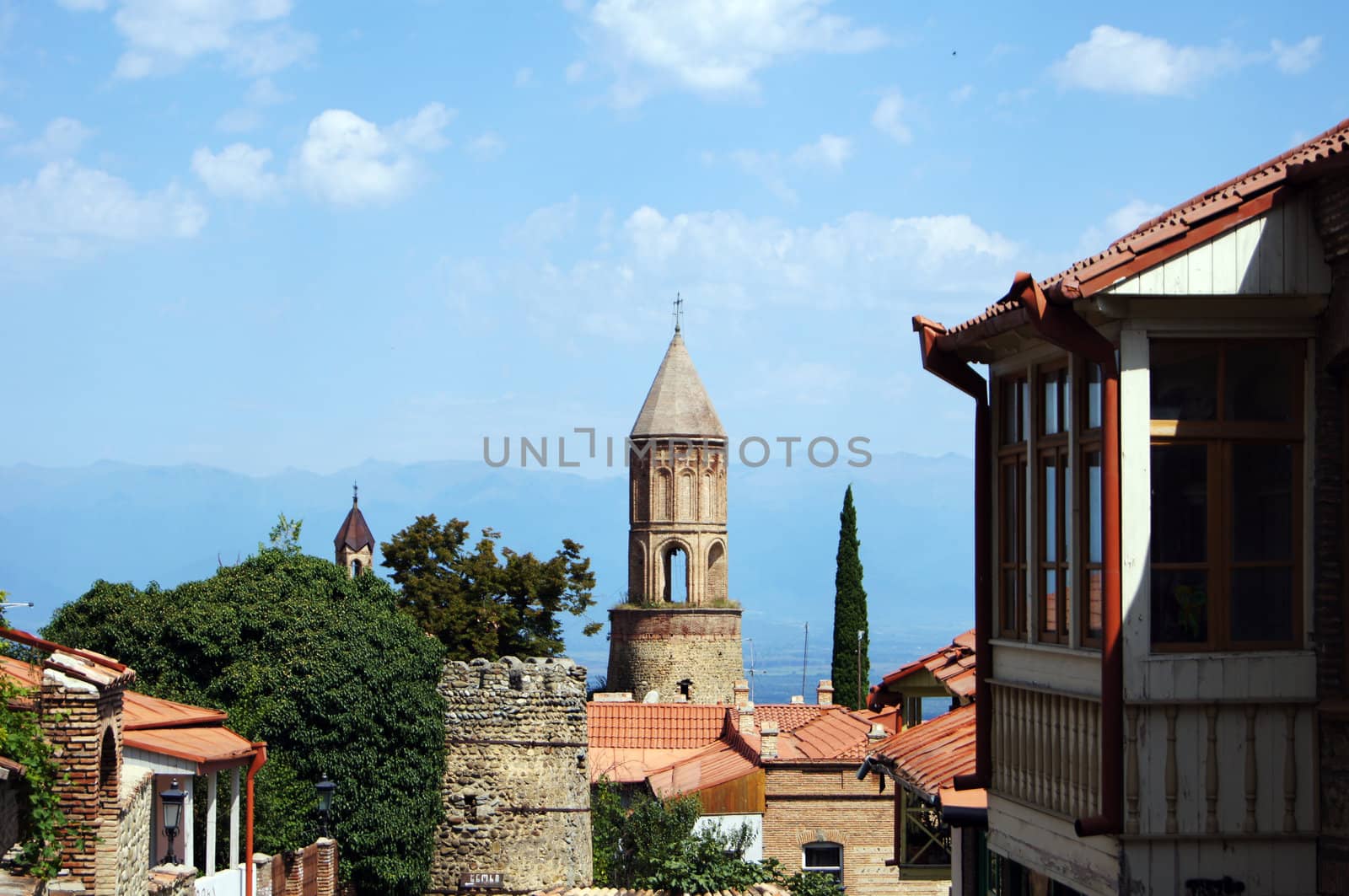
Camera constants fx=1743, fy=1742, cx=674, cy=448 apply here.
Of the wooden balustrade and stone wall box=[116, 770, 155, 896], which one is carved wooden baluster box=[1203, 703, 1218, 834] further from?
stone wall box=[116, 770, 155, 896]

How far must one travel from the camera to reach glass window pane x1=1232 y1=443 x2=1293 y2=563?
8.70 metres

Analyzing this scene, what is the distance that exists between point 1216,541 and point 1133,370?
970 millimetres

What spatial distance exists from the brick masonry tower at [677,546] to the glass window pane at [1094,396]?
60.3 metres

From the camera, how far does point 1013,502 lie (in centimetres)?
1053

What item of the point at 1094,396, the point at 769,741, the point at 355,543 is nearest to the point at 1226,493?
the point at 1094,396

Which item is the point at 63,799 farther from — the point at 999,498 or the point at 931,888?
the point at 931,888

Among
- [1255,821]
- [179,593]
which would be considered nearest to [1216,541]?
[1255,821]

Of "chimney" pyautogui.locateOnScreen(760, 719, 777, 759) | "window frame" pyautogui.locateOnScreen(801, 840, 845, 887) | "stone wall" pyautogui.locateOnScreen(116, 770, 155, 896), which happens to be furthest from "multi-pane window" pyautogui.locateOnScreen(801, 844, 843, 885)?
"stone wall" pyautogui.locateOnScreen(116, 770, 155, 896)

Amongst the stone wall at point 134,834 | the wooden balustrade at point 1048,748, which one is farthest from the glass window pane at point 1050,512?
the stone wall at point 134,834

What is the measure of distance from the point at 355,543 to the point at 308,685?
49397 mm

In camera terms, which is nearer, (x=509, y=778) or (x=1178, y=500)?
(x=1178, y=500)

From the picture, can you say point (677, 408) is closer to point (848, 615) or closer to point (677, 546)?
point (677, 546)

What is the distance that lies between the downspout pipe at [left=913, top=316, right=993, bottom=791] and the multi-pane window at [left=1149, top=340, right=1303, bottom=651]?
7.11ft

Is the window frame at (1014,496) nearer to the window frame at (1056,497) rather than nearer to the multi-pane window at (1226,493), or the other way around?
the window frame at (1056,497)
